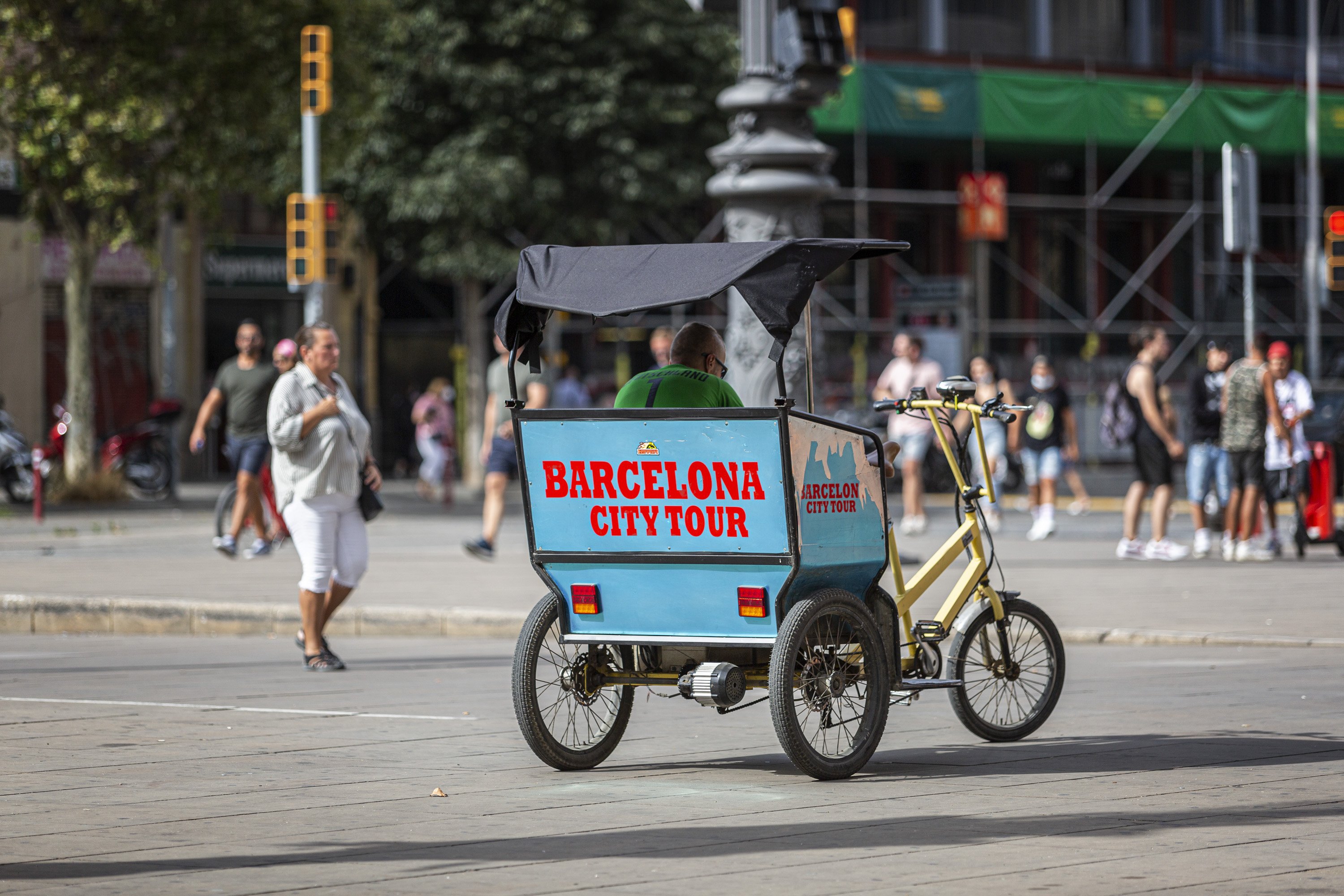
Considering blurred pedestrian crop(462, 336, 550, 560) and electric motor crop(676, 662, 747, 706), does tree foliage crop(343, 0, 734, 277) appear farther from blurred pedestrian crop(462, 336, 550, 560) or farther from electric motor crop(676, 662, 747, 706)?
electric motor crop(676, 662, 747, 706)

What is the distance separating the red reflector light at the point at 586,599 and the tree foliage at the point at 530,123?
19.5m

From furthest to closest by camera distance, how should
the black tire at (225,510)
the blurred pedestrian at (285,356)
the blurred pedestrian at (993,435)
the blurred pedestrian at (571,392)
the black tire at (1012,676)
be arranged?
the blurred pedestrian at (571,392) → the blurred pedestrian at (993,435) → the black tire at (225,510) → the blurred pedestrian at (285,356) → the black tire at (1012,676)

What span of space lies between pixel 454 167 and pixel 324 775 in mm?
20056

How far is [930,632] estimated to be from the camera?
7.44 m

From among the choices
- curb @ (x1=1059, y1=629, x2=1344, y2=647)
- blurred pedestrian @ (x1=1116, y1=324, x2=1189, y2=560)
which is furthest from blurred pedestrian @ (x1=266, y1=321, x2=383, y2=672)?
blurred pedestrian @ (x1=1116, y1=324, x2=1189, y2=560)

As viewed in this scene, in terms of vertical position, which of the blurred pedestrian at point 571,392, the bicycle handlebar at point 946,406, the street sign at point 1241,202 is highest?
the street sign at point 1241,202

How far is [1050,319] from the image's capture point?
4084 centimetres

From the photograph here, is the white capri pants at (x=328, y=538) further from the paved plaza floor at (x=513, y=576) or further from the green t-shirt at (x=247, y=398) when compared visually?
the green t-shirt at (x=247, y=398)

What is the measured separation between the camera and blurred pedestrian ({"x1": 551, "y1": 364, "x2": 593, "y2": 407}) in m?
32.5

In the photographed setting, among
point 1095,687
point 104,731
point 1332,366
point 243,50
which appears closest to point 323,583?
point 104,731

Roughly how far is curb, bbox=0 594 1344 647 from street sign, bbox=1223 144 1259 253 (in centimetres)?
950

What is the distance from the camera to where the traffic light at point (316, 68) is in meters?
21.9

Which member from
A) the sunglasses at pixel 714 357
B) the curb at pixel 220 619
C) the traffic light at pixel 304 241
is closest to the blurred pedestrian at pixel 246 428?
the curb at pixel 220 619

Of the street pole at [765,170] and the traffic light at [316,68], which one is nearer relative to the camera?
the street pole at [765,170]
